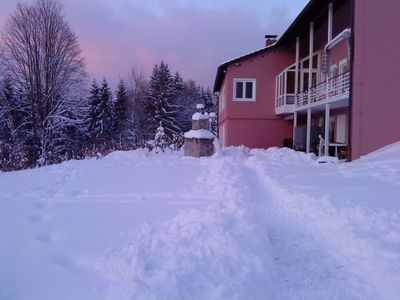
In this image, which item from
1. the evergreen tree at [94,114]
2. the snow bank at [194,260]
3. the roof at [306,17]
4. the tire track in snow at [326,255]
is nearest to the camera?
the snow bank at [194,260]

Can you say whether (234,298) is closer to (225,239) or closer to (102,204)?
(225,239)

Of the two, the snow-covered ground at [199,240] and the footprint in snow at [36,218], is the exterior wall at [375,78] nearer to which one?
the snow-covered ground at [199,240]

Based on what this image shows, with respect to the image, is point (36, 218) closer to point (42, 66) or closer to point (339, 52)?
point (339, 52)

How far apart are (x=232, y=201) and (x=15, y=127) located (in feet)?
79.4

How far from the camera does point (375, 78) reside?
1216 cm

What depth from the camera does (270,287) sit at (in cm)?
338

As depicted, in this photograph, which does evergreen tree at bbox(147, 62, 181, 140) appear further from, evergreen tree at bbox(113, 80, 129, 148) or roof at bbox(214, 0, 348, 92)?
roof at bbox(214, 0, 348, 92)

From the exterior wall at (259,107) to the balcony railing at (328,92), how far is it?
3674 millimetres

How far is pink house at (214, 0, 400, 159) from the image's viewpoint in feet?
39.8

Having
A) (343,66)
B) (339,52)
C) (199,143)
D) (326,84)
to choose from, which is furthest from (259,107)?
(199,143)

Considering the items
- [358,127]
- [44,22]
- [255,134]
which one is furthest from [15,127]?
[358,127]

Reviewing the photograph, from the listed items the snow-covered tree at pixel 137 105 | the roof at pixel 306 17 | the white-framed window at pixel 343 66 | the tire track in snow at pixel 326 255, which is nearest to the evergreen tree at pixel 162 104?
the snow-covered tree at pixel 137 105

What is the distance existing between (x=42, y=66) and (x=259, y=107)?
15.7 m

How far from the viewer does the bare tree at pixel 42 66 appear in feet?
84.8
